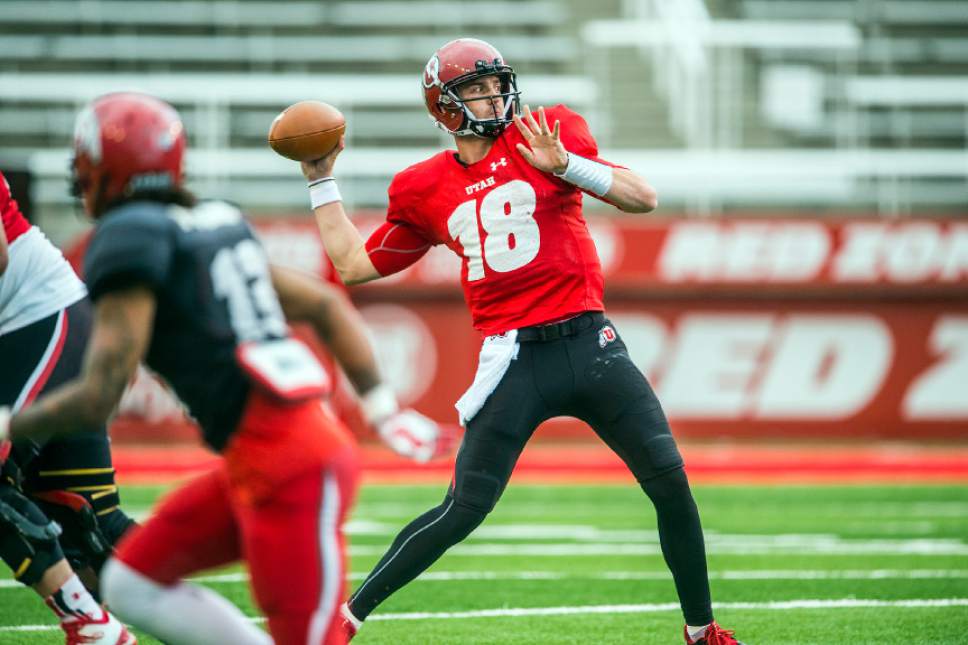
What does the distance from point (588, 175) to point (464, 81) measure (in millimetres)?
563

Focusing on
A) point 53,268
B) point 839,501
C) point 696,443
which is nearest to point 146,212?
point 53,268

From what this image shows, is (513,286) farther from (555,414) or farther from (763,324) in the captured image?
(763,324)

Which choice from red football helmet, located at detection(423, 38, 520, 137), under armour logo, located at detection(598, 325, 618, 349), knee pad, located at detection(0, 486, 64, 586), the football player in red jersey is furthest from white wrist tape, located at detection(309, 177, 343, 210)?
knee pad, located at detection(0, 486, 64, 586)

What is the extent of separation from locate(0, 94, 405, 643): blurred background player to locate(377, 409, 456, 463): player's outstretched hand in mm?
154

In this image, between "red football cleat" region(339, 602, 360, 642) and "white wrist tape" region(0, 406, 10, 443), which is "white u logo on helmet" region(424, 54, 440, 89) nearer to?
"red football cleat" region(339, 602, 360, 642)

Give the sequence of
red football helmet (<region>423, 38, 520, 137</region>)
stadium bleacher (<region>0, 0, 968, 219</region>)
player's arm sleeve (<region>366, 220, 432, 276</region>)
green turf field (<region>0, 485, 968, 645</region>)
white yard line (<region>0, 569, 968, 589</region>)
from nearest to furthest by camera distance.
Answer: red football helmet (<region>423, 38, 520, 137</region>), player's arm sleeve (<region>366, 220, 432, 276</region>), green turf field (<region>0, 485, 968, 645</region>), white yard line (<region>0, 569, 968, 589</region>), stadium bleacher (<region>0, 0, 968, 219</region>)

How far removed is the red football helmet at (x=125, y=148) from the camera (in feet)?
10.2

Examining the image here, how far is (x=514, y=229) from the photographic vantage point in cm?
444

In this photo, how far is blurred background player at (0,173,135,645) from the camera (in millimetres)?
4293

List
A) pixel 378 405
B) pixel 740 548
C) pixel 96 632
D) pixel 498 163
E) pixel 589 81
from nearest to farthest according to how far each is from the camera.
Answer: pixel 378 405
pixel 96 632
pixel 498 163
pixel 740 548
pixel 589 81

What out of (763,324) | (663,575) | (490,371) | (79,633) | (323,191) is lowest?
(763,324)

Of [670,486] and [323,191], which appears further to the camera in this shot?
[323,191]

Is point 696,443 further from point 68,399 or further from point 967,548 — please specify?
point 68,399

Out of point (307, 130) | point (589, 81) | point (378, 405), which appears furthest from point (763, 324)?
point (378, 405)
